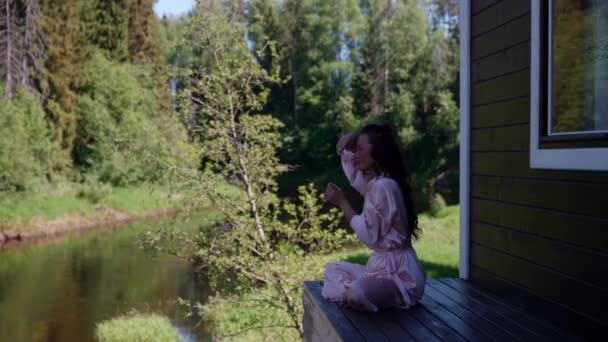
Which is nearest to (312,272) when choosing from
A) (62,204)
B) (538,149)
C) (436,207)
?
(538,149)

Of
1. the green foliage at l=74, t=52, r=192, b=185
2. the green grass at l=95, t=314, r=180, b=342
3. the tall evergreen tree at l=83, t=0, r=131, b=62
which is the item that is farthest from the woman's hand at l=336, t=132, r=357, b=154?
the tall evergreen tree at l=83, t=0, r=131, b=62

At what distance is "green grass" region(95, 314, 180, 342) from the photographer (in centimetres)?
812

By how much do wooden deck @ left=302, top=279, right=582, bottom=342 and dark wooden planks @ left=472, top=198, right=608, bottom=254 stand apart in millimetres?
387

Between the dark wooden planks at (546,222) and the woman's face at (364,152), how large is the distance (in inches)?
32.7

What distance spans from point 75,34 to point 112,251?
9582 mm

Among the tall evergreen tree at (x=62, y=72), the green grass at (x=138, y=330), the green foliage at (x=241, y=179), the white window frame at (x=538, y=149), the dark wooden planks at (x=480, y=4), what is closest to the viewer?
the white window frame at (x=538, y=149)

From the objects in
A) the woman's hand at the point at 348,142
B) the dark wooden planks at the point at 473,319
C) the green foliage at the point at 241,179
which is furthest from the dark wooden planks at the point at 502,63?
the green foliage at the point at 241,179

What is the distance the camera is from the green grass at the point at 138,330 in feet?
26.6

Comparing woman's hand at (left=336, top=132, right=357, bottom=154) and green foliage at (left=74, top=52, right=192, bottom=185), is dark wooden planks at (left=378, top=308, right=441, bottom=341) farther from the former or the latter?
green foliage at (left=74, top=52, right=192, bottom=185)

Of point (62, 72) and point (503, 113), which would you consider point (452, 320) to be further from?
point (62, 72)

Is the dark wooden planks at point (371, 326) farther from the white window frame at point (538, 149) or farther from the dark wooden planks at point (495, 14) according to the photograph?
the dark wooden planks at point (495, 14)

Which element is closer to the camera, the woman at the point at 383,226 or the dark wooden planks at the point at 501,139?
the woman at the point at 383,226

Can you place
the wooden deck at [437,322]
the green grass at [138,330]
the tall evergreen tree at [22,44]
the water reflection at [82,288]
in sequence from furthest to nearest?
the tall evergreen tree at [22,44], the water reflection at [82,288], the green grass at [138,330], the wooden deck at [437,322]

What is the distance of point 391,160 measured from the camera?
2.85 m
